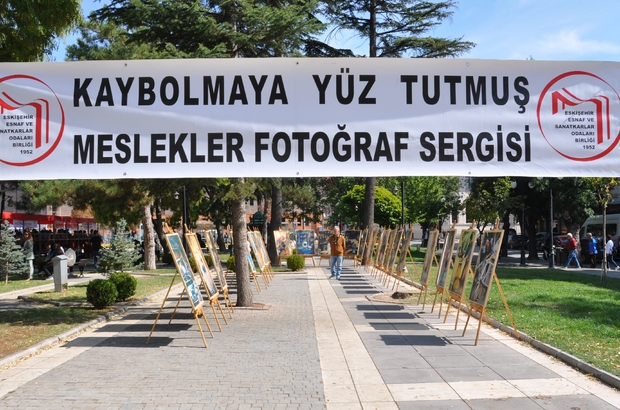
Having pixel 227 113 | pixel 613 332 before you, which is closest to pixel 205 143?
pixel 227 113

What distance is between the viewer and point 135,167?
8031mm

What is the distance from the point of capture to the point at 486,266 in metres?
10.2

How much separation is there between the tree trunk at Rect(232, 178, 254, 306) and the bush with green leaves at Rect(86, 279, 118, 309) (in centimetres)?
282

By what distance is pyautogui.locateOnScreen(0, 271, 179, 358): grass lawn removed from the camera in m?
9.76

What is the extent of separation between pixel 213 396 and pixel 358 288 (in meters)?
12.7

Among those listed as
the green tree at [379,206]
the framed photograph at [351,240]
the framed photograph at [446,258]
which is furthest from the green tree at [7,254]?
the green tree at [379,206]

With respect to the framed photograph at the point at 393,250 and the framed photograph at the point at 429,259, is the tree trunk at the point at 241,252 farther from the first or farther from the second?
the framed photograph at the point at 393,250

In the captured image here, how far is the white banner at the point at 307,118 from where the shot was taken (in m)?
8.01

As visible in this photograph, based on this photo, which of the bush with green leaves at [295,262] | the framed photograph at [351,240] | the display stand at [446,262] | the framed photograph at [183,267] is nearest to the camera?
the framed photograph at [183,267]

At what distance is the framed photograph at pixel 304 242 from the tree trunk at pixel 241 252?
18.0 metres

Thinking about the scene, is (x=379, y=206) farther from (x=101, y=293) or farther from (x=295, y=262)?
(x=101, y=293)

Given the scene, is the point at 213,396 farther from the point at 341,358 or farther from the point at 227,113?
the point at 227,113

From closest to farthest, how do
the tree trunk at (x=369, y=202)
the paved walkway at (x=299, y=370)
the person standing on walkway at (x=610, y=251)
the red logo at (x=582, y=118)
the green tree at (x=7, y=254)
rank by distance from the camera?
1. the paved walkway at (x=299, y=370)
2. the red logo at (x=582, y=118)
3. the green tree at (x=7, y=254)
4. the person standing on walkway at (x=610, y=251)
5. the tree trunk at (x=369, y=202)

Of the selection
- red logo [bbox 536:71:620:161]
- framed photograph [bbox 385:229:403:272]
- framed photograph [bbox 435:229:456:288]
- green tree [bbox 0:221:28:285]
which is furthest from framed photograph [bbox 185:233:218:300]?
green tree [bbox 0:221:28:285]
